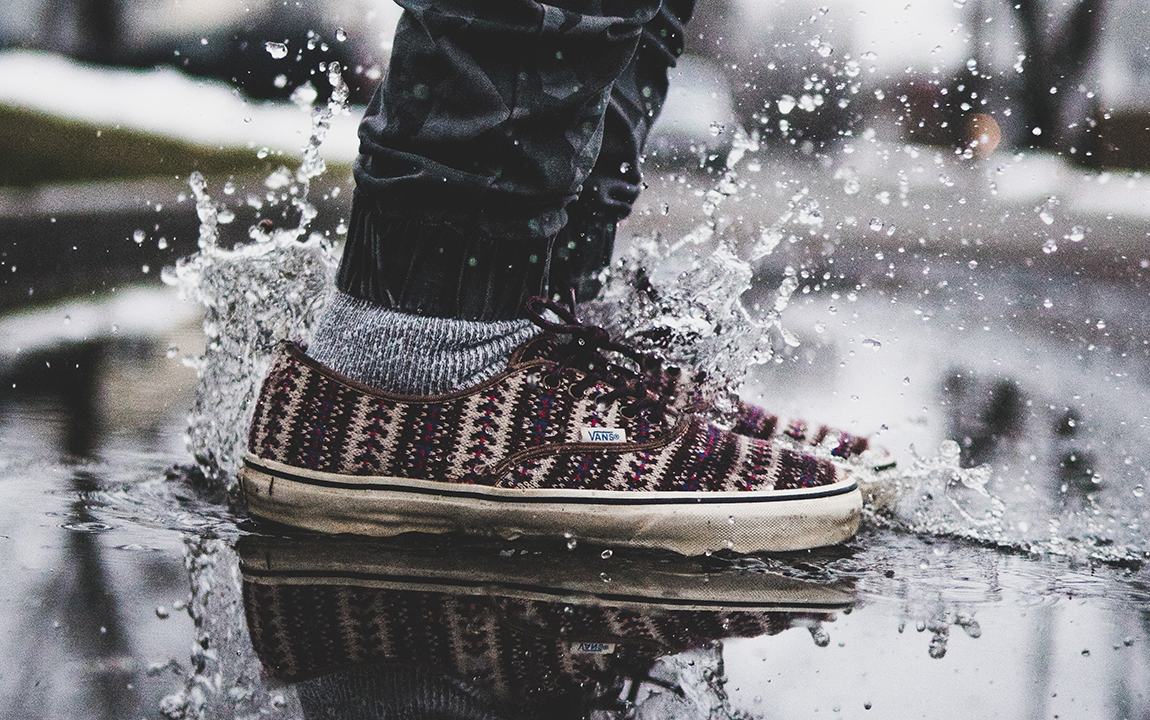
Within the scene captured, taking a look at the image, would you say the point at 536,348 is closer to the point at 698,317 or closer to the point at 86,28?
the point at 698,317

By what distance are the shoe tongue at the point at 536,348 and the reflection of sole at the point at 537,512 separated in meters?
0.15

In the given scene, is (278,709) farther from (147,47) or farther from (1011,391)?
(147,47)

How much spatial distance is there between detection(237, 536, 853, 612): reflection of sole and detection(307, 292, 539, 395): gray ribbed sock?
0.18 m

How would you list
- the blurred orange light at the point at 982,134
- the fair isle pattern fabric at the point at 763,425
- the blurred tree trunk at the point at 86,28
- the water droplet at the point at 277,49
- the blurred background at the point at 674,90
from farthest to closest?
the blurred orange light at the point at 982,134, the blurred tree trunk at the point at 86,28, the blurred background at the point at 674,90, the water droplet at the point at 277,49, the fair isle pattern fabric at the point at 763,425

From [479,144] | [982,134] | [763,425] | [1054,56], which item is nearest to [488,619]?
[479,144]

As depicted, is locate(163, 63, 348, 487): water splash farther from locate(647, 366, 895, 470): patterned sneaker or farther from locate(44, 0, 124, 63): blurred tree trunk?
locate(44, 0, 124, 63): blurred tree trunk

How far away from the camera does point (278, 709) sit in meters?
0.80

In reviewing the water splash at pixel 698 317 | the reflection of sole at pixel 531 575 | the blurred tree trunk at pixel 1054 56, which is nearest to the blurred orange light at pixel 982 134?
the blurred tree trunk at pixel 1054 56

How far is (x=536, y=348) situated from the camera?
1.30 metres

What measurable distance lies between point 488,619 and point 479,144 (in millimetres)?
476

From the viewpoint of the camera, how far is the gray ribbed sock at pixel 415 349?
1236mm

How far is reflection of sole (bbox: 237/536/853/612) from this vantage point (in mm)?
1089

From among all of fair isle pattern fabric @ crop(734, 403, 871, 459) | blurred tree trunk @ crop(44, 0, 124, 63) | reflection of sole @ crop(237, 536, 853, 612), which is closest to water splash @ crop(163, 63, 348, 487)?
reflection of sole @ crop(237, 536, 853, 612)

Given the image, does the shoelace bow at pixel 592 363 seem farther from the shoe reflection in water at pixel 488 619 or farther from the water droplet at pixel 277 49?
the water droplet at pixel 277 49
